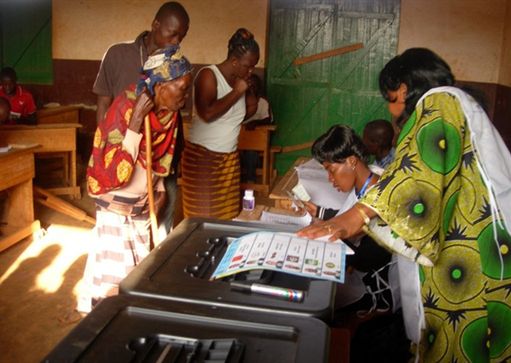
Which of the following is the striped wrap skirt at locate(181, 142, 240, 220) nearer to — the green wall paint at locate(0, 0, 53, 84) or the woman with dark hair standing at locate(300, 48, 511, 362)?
the woman with dark hair standing at locate(300, 48, 511, 362)

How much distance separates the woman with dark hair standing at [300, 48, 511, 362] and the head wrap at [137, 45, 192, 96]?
988 millimetres

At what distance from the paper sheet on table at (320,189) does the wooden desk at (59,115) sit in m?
4.15

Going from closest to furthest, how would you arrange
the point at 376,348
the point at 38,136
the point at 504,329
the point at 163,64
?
the point at 504,329, the point at 376,348, the point at 163,64, the point at 38,136

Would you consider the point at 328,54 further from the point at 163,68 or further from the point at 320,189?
the point at 163,68

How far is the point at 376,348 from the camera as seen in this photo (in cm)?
203

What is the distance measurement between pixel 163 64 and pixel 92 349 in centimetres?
167

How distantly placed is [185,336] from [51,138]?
194 inches

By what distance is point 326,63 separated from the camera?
671 cm

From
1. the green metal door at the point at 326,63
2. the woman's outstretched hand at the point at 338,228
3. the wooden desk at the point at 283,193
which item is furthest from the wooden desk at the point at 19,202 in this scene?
the woman's outstretched hand at the point at 338,228

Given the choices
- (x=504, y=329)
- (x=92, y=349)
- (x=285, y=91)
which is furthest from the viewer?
(x=285, y=91)

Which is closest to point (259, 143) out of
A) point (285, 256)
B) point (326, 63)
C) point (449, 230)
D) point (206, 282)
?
point (326, 63)

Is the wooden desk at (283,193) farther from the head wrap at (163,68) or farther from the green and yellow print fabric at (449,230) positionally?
the green and yellow print fabric at (449,230)

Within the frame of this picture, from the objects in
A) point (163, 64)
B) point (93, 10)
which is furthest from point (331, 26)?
point (163, 64)

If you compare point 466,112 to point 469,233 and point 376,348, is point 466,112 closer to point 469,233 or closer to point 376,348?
point 469,233
